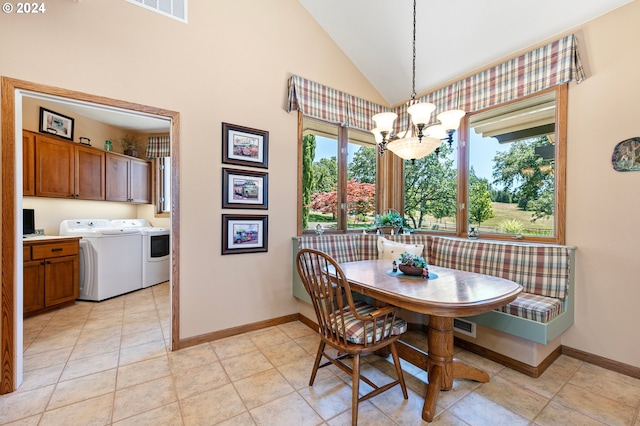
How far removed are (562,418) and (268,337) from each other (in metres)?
2.25

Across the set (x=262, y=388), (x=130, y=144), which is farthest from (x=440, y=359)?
(x=130, y=144)

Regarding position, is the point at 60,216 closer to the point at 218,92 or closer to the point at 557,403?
the point at 218,92

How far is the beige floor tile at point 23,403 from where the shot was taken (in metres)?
1.59

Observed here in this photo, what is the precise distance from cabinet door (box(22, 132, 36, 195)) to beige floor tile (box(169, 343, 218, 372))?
2913mm

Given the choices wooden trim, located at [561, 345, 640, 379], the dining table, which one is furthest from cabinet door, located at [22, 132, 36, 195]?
wooden trim, located at [561, 345, 640, 379]

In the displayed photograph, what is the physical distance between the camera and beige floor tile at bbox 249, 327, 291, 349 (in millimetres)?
2541

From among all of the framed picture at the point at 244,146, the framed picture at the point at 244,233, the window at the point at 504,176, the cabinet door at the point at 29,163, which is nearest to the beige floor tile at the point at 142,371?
the framed picture at the point at 244,233

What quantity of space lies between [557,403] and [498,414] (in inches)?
18.4

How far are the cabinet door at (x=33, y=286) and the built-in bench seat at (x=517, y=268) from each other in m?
3.01

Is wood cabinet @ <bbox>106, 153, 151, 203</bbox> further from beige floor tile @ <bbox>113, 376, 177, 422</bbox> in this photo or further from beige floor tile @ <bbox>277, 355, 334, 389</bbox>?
beige floor tile @ <bbox>277, 355, 334, 389</bbox>

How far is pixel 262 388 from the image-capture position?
1865 millimetres

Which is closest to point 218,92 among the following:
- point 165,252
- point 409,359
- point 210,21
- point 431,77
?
point 210,21

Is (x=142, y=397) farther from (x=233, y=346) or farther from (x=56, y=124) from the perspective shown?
(x=56, y=124)

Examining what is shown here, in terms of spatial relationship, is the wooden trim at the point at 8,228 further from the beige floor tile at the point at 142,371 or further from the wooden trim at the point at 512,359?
the wooden trim at the point at 512,359
